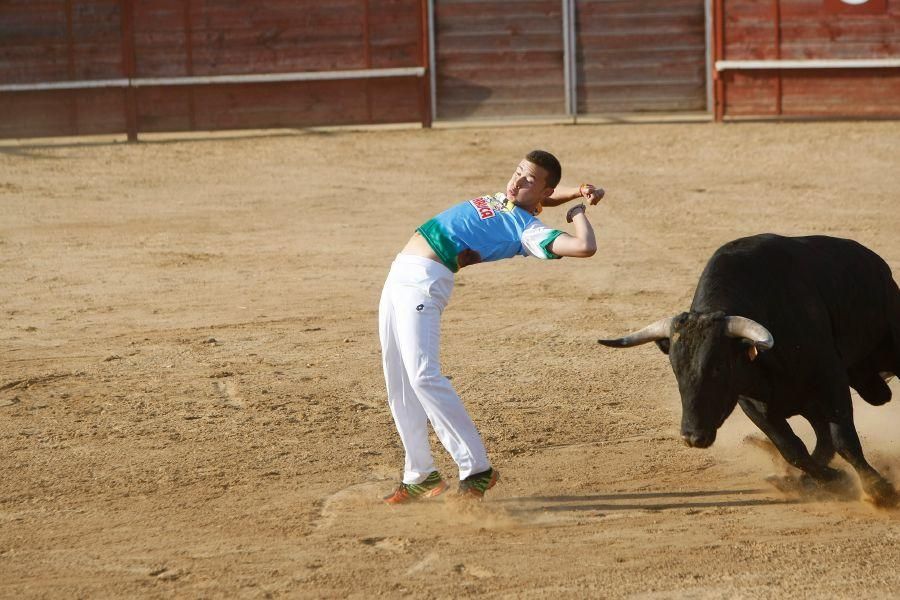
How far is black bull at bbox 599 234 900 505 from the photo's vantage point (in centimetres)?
582

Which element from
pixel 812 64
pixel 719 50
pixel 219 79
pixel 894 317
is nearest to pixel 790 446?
pixel 894 317

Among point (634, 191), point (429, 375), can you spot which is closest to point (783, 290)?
point (429, 375)

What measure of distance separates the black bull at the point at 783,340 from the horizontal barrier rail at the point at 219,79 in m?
11.9

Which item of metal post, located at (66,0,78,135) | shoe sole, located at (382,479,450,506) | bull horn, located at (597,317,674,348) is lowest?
shoe sole, located at (382,479,450,506)

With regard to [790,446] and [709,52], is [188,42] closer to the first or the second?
[709,52]

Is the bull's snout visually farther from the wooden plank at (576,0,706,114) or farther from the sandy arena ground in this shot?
the wooden plank at (576,0,706,114)

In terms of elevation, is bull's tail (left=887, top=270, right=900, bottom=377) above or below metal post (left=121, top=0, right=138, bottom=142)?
below

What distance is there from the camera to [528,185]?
19.8 ft

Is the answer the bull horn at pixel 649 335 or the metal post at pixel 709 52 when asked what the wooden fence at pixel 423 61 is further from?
the bull horn at pixel 649 335

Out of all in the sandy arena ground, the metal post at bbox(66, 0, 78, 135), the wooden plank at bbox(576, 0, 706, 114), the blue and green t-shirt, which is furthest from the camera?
the wooden plank at bbox(576, 0, 706, 114)

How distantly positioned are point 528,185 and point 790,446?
1.79 metres

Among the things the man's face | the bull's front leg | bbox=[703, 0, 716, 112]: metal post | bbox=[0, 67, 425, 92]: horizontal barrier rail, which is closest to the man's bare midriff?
the man's face

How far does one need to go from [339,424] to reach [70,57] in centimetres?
1185

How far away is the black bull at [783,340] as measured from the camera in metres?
5.82
